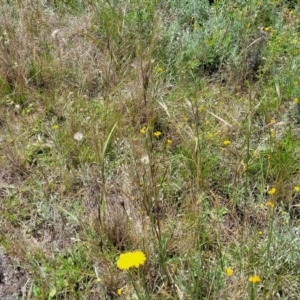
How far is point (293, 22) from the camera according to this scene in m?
3.62

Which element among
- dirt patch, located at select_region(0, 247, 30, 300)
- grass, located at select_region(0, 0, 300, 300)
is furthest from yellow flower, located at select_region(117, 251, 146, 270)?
dirt patch, located at select_region(0, 247, 30, 300)

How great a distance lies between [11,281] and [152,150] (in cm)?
87

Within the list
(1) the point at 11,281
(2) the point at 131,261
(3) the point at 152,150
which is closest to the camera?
(2) the point at 131,261

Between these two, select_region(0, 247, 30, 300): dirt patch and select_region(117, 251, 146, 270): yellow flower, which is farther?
select_region(0, 247, 30, 300): dirt patch

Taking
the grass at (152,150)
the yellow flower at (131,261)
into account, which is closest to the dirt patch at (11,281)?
the grass at (152,150)

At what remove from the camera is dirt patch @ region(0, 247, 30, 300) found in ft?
6.45

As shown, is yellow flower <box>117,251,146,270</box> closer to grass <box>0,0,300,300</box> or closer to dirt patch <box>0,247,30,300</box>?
grass <box>0,0,300,300</box>

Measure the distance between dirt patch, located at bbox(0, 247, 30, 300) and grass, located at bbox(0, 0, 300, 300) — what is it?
21 mm

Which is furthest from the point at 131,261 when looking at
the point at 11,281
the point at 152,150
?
the point at 152,150

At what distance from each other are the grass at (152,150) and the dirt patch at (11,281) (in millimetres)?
21

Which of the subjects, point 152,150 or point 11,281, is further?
point 152,150

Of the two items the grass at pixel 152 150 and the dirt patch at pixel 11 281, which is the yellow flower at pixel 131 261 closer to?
the grass at pixel 152 150

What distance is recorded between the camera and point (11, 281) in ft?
6.59

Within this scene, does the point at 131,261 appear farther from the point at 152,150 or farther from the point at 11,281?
the point at 152,150
